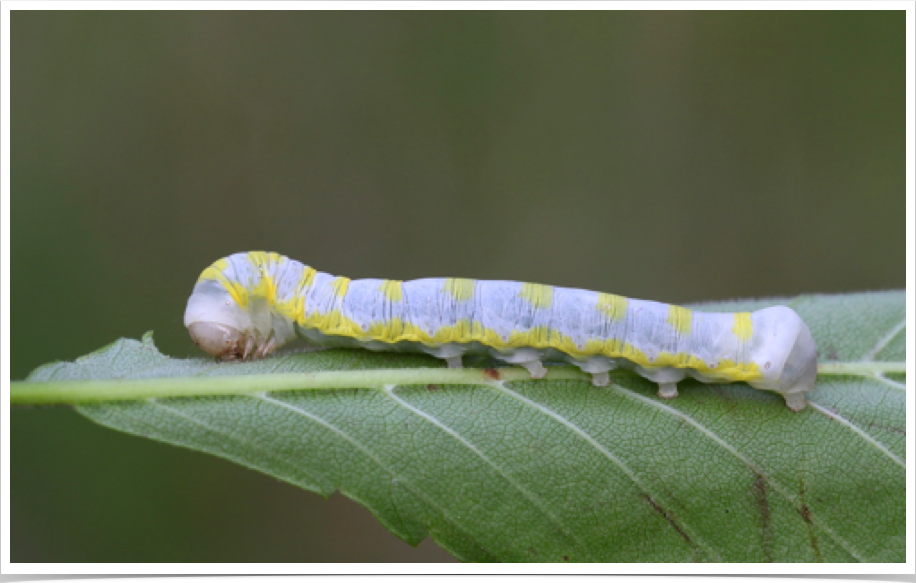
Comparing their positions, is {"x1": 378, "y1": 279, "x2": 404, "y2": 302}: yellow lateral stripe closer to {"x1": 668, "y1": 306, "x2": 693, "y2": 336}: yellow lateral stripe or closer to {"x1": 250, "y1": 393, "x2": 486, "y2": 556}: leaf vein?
{"x1": 250, "y1": 393, "x2": 486, "y2": 556}: leaf vein

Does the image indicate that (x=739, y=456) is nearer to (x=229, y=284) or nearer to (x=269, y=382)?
(x=269, y=382)

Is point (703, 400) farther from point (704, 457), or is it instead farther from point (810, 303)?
point (810, 303)

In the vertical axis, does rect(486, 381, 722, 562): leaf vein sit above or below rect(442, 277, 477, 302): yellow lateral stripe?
below

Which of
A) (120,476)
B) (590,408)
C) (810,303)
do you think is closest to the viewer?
(590,408)

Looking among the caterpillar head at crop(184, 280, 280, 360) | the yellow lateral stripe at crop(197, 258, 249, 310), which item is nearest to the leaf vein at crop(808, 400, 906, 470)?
the caterpillar head at crop(184, 280, 280, 360)

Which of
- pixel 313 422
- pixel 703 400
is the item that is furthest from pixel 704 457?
pixel 313 422

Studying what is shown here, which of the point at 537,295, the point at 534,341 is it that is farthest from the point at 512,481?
the point at 537,295

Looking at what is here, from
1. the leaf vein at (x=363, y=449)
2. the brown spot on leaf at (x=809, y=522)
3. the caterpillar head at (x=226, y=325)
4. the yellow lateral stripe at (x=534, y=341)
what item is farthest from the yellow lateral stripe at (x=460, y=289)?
the brown spot on leaf at (x=809, y=522)
